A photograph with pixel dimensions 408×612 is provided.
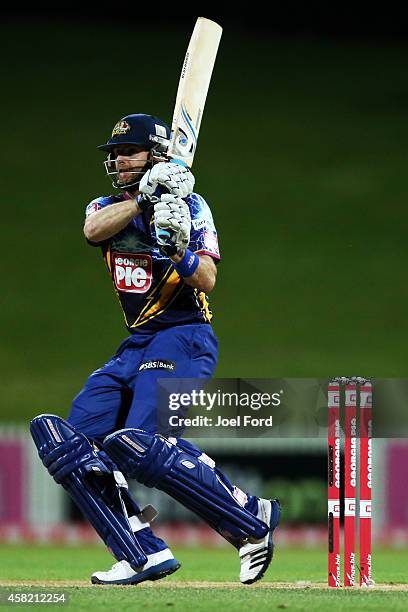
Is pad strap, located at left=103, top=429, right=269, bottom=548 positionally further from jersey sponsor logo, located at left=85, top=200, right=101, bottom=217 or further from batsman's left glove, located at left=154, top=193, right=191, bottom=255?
jersey sponsor logo, located at left=85, top=200, right=101, bottom=217

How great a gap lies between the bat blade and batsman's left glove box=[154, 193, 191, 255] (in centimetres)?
31

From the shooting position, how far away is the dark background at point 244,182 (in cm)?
1035

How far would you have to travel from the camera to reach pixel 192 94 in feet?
12.9

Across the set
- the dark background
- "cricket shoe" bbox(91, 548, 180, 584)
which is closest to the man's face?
"cricket shoe" bbox(91, 548, 180, 584)

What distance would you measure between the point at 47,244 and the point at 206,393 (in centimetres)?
773

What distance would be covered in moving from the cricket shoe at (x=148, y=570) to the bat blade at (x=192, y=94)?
4.12 feet

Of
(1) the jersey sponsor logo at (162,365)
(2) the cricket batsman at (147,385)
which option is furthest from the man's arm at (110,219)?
(1) the jersey sponsor logo at (162,365)

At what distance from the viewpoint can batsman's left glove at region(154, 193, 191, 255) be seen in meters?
A: 3.52

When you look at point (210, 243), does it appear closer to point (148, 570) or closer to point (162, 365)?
point (162, 365)

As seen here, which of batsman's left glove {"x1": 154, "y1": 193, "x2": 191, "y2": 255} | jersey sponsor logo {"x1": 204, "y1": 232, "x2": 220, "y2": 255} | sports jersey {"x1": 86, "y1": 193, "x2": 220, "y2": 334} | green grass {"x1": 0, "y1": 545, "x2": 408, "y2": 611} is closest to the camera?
green grass {"x1": 0, "y1": 545, "x2": 408, "y2": 611}

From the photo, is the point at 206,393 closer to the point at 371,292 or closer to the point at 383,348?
the point at 383,348

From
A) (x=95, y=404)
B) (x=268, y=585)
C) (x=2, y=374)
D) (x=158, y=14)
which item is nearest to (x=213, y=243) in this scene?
(x=95, y=404)

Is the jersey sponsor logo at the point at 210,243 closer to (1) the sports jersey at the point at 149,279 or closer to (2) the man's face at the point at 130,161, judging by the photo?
(1) the sports jersey at the point at 149,279

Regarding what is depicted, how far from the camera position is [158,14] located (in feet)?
46.3
